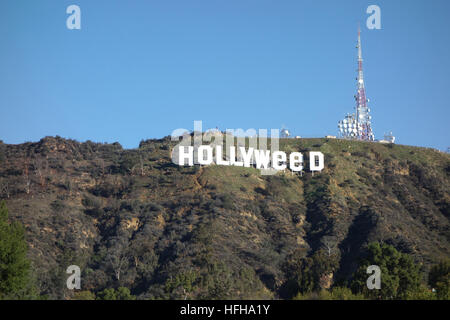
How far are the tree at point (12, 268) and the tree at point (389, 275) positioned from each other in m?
35.2

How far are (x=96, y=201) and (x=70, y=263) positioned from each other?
20.3 meters

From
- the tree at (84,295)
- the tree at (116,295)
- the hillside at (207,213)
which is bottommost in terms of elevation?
the tree at (84,295)

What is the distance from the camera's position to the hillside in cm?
8362

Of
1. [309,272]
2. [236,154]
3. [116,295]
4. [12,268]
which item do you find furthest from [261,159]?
[12,268]

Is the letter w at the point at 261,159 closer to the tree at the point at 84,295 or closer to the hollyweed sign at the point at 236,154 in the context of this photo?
the hollyweed sign at the point at 236,154

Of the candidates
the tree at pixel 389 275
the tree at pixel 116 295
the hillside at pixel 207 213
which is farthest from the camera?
the hillside at pixel 207 213

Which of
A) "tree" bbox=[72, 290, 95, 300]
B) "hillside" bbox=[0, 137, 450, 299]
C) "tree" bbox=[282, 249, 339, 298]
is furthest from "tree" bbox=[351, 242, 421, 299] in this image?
"tree" bbox=[72, 290, 95, 300]

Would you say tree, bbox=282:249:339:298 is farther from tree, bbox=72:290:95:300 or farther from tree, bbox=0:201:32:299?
tree, bbox=0:201:32:299

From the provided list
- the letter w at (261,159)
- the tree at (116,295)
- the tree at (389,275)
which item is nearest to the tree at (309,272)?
the tree at (389,275)

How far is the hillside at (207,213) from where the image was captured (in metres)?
83.6

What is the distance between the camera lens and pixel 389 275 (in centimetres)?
7231

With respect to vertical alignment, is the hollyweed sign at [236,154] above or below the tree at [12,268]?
above
